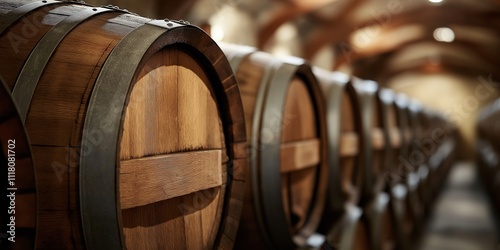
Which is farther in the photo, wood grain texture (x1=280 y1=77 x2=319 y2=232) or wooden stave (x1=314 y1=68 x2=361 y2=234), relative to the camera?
wooden stave (x1=314 y1=68 x2=361 y2=234)

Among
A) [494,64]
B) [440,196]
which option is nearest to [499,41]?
[494,64]

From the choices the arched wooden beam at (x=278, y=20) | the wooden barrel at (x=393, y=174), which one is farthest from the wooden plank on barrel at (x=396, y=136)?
the arched wooden beam at (x=278, y=20)

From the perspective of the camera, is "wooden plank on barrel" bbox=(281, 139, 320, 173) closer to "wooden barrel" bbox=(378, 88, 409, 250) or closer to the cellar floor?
"wooden barrel" bbox=(378, 88, 409, 250)

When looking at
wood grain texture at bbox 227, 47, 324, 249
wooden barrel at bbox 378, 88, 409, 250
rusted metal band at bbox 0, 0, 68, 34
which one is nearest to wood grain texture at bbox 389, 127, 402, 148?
wooden barrel at bbox 378, 88, 409, 250

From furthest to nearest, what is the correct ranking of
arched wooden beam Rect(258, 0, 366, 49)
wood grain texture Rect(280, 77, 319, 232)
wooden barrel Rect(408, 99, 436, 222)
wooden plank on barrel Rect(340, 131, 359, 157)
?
arched wooden beam Rect(258, 0, 366, 49) → wooden barrel Rect(408, 99, 436, 222) → wooden plank on barrel Rect(340, 131, 359, 157) → wood grain texture Rect(280, 77, 319, 232)

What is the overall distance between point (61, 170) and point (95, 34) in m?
0.32

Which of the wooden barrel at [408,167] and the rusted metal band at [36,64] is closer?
the rusted metal band at [36,64]

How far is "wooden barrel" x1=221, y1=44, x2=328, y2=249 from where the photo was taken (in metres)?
1.91

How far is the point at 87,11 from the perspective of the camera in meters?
1.26

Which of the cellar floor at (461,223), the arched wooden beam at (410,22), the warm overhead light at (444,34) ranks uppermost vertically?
the warm overhead light at (444,34)

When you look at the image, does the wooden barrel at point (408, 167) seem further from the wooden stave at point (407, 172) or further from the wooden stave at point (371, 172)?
the wooden stave at point (371, 172)

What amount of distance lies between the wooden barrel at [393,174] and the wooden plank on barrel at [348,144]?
2.47ft

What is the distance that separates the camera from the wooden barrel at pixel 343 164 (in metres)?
2.62

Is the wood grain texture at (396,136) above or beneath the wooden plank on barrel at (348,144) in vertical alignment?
above
